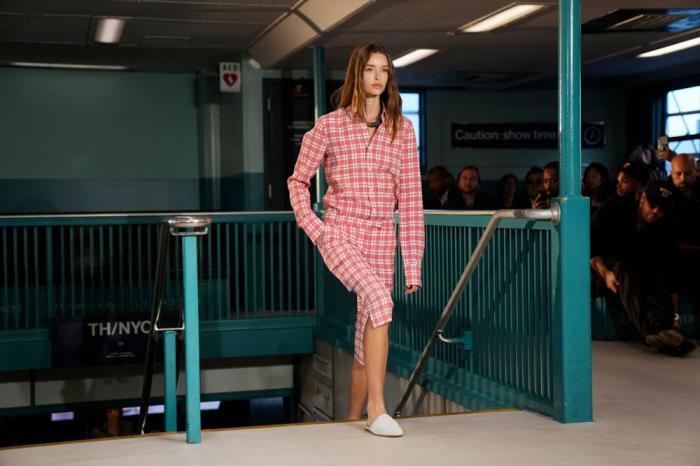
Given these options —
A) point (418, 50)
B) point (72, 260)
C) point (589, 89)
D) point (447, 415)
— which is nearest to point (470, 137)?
point (589, 89)

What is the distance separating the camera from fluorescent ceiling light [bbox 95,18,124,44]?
350 inches

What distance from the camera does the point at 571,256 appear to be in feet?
15.1

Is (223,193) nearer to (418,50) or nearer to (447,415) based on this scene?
(418,50)

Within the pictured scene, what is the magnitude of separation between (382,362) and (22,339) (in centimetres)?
523

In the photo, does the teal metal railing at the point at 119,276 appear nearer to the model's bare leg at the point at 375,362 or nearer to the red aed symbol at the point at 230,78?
the red aed symbol at the point at 230,78

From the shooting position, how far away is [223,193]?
11.9m

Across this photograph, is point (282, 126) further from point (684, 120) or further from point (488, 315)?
point (488, 315)

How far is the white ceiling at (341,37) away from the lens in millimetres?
8156

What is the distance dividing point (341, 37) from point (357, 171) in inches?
198

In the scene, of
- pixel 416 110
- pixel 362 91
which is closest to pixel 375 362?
pixel 362 91

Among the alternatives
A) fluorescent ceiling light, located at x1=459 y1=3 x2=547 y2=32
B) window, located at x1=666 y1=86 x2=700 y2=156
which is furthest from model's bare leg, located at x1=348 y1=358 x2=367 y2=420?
window, located at x1=666 y1=86 x2=700 y2=156

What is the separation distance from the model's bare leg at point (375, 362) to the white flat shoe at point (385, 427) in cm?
3

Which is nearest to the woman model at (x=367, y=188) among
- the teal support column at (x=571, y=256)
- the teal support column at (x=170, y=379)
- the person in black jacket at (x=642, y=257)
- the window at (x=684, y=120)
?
the teal support column at (x=571, y=256)

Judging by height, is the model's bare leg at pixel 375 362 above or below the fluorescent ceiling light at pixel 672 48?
below
